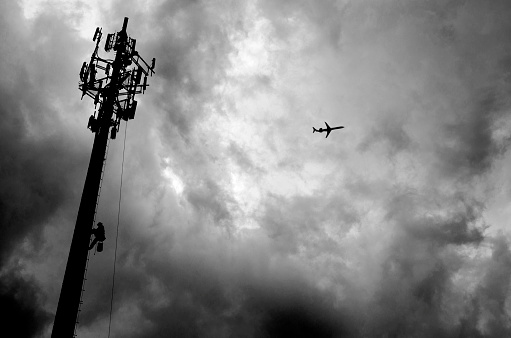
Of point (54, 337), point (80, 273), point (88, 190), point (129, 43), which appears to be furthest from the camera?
point (129, 43)

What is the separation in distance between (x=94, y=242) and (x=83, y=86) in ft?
44.1

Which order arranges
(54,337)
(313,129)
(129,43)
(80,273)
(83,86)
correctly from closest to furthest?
(54,337), (80,273), (83,86), (129,43), (313,129)

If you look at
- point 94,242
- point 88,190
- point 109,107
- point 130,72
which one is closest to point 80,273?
point 94,242

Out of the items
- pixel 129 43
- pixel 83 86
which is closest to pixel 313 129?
pixel 129 43

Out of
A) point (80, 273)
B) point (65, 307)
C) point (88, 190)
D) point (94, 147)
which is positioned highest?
point (94, 147)

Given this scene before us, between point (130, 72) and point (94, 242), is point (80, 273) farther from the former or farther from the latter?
point (130, 72)

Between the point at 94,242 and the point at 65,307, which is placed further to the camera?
the point at 94,242

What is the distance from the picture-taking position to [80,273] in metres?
28.3

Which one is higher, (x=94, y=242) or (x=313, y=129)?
(x=313, y=129)

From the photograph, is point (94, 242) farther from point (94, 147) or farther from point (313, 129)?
point (313, 129)

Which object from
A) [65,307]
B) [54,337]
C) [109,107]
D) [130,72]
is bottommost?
[54,337]

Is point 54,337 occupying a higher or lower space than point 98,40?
lower

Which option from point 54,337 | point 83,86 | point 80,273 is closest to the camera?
point 54,337

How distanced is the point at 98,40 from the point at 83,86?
5017 mm
